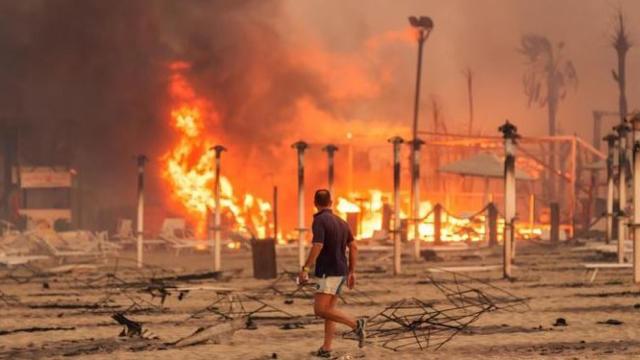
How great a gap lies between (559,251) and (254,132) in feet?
52.2

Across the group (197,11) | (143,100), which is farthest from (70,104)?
(197,11)

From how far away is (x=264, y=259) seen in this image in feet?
76.4

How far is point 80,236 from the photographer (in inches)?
1355

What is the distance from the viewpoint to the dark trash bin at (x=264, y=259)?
2331cm

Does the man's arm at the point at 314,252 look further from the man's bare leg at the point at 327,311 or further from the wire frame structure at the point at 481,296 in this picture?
the wire frame structure at the point at 481,296

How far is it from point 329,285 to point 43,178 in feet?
108

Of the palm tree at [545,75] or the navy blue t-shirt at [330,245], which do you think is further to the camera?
the palm tree at [545,75]

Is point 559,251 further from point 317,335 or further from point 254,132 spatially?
point 317,335

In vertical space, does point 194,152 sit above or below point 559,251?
above

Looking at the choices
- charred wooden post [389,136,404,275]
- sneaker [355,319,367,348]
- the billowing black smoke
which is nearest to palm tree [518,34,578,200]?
the billowing black smoke

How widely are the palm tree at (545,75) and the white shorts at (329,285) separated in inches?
2471

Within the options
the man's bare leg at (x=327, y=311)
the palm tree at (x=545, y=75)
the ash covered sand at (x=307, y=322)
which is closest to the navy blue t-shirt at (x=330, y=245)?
the man's bare leg at (x=327, y=311)

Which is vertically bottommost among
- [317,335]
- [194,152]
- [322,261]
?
[317,335]

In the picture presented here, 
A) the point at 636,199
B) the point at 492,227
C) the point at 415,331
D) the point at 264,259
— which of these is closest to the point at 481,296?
the point at 636,199
